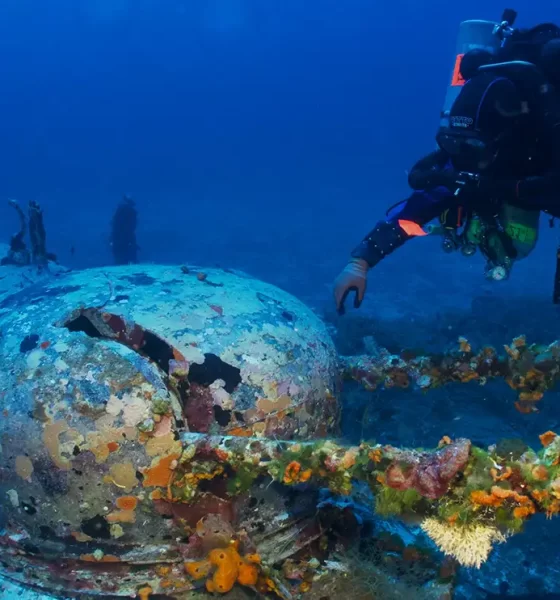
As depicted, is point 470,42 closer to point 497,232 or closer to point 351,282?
point 497,232

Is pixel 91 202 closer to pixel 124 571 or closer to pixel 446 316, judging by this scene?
pixel 446 316

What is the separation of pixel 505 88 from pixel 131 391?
330cm

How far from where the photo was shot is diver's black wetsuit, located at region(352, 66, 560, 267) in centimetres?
344

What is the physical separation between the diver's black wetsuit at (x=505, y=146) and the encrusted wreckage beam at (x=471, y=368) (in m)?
1.09

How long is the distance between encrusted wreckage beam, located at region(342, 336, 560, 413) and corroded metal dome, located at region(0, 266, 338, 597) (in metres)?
0.97

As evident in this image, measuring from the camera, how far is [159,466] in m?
2.56

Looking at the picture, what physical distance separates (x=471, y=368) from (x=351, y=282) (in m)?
1.18

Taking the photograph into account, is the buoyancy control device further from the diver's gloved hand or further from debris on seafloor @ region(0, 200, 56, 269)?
debris on seafloor @ region(0, 200, 56, 269)

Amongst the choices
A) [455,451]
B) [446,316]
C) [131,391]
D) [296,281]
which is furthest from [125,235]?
[455,451]

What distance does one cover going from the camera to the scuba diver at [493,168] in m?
3.46

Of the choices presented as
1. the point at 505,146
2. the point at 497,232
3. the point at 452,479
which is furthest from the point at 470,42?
the point at 452,479

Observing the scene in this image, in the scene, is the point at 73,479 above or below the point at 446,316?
above

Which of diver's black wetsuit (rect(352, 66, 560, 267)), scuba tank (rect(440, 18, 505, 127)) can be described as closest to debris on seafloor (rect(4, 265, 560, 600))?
diver's black wetsuit (rect(352, 66, 560, 267))

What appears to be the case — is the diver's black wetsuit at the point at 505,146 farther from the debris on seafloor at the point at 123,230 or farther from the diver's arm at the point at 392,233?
the debris on seafloor at the point at 123,230
